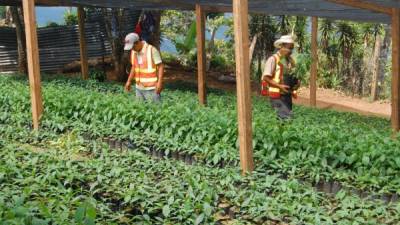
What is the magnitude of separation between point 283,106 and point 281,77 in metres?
0.48

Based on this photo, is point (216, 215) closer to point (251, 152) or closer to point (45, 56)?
point (251, 152)

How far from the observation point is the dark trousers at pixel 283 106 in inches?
306

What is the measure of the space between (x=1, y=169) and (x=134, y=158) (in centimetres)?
153

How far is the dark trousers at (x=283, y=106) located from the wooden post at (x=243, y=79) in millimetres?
2254

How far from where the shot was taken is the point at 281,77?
7.61m

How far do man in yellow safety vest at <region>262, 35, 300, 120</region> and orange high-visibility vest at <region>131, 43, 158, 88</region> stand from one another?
1862mm

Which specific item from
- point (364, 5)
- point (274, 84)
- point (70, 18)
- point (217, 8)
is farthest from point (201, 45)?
point (70, 18)

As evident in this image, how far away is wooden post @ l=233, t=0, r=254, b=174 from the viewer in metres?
5.47

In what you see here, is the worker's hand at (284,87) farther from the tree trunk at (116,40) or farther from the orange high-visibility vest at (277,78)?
the tree trunk at (116,40)

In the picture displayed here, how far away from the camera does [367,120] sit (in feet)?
36.1

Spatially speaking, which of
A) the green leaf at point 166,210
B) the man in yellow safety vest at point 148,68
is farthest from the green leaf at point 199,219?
the man in yellow safety vest at point 148,68

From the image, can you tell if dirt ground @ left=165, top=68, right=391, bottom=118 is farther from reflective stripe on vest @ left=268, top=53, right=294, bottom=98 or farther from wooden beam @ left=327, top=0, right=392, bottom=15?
reflective stripe on vest @ left=268, top=53, right=294, bottom=98

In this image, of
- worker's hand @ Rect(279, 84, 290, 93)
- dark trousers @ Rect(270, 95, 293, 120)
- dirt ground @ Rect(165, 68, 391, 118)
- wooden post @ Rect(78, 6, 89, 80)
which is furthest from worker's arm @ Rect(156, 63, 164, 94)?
dirt ground @ Rect(165, 68, 391, 118)

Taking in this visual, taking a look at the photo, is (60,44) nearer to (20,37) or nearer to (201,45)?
(20,37)
